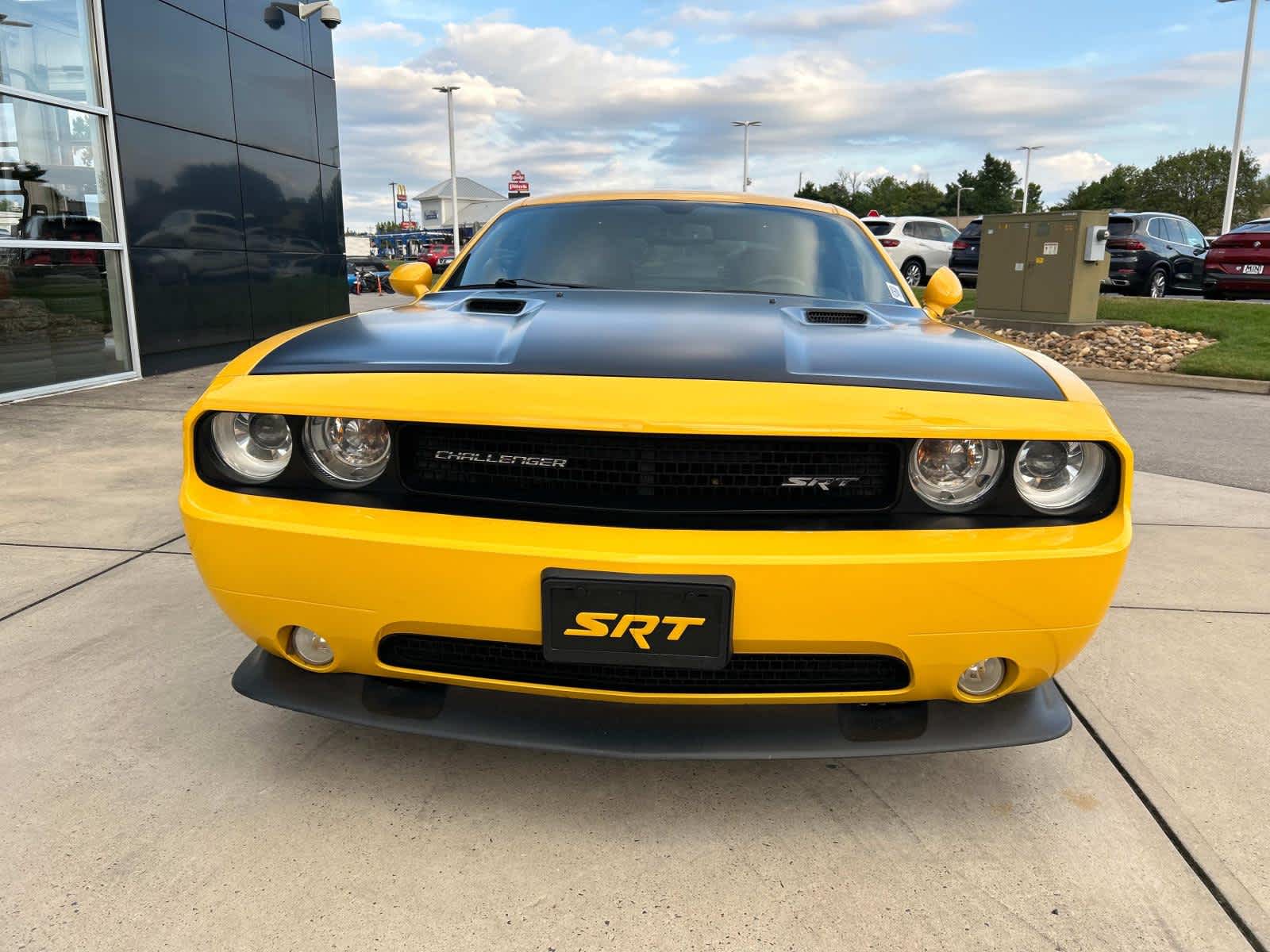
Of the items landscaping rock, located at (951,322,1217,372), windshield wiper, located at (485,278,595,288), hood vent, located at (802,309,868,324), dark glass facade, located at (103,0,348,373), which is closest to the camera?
hood vent, located at (802,309,868,324)

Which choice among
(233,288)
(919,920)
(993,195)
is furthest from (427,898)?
(993,195)

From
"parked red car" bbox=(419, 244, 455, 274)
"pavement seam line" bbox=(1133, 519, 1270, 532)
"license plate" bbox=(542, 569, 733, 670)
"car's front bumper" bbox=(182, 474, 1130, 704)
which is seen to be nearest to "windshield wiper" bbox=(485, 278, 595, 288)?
"car's front bumper" bbox=(182, 474, 1130, 704)

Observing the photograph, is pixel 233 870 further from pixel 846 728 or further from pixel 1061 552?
pixel 1061 552

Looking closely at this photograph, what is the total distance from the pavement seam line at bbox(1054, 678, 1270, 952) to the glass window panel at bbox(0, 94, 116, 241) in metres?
8.18

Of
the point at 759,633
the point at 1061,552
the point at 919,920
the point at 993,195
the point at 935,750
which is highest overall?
the point at 993,195

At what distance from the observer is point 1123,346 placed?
10.3 meters

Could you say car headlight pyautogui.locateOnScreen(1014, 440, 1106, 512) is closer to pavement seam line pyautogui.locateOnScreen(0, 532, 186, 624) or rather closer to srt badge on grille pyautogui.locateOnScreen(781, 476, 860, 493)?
srt badge on grille pyautogui.locateOnScreen(781, 476, 860, 493)

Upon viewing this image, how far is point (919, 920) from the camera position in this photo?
5.37 ft

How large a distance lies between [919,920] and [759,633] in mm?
590

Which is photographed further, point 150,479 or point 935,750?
point 150,479

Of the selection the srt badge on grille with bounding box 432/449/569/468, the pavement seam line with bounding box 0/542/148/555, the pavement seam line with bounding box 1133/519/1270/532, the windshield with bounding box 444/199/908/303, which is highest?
the windshield with bounding box 444/199/908/303

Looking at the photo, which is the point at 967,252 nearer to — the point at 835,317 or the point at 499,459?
the point at 835,317

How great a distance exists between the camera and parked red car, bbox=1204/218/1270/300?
44.1 ft

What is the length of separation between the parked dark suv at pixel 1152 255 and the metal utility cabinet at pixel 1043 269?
3838 millimetres
